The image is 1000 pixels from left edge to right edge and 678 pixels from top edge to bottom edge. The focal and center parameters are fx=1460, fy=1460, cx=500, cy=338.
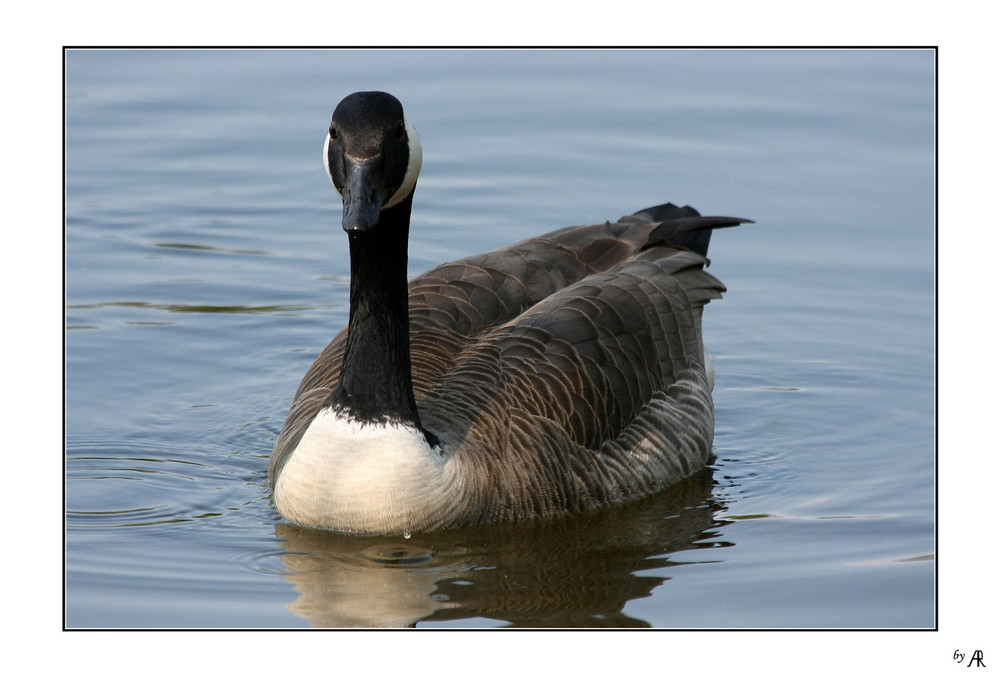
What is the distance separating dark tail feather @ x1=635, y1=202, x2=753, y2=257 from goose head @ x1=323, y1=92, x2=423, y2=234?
3.30m

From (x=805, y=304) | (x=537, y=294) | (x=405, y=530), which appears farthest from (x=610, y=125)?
(x=405, y=530)

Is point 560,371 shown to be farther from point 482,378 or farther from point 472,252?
point 472,252

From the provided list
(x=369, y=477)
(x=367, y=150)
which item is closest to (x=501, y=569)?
(x=369, y=477)

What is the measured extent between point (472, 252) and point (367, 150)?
19.5ft

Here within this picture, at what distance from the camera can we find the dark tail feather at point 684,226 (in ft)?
37.1

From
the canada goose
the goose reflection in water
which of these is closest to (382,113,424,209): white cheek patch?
the canada goose

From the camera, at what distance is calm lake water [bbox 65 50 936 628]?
8508 mm

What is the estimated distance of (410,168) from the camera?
853 centimetres

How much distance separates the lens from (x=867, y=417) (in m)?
11.3

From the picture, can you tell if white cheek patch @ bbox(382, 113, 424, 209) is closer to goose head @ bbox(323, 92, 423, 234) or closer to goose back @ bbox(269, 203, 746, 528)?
goose head @ bbox(323, 92, 423, 234)

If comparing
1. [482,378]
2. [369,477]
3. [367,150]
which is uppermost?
[367,150]

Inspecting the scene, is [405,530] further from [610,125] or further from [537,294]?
[610,125]

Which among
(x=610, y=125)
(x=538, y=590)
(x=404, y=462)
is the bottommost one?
(x=538, y=590)

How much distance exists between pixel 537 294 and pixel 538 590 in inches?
104
